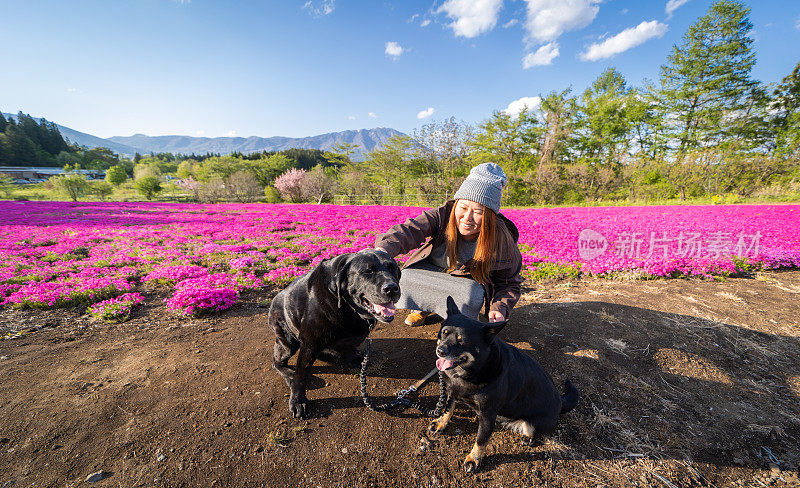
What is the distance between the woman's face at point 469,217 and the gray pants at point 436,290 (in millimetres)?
592

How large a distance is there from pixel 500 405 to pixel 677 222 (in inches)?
586

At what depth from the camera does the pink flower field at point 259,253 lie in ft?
17.3

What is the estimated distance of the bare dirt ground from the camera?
6.89 ft

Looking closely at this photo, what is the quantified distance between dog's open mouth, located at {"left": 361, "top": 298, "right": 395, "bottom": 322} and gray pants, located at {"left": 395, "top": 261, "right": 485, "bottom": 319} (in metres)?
1.03

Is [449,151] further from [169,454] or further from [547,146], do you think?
[169,454]

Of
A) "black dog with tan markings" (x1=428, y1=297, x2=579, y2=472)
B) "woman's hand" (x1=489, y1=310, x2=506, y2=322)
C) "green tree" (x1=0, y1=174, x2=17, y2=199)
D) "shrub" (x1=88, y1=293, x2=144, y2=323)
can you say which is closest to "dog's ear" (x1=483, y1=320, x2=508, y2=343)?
"black dog with tan markings" (x1=428, y1=297, x2=579, y2=472)

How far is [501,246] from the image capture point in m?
3.19

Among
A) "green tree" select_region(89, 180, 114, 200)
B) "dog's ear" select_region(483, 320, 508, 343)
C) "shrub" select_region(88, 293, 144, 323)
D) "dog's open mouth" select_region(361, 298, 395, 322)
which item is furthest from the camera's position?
"green tree" select_region(89, 180, 114, 200)

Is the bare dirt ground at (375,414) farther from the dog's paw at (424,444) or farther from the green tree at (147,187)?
the green tree at (147,187)

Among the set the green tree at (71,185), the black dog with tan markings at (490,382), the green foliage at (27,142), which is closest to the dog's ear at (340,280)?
the black dog with tan markings at (490,382)

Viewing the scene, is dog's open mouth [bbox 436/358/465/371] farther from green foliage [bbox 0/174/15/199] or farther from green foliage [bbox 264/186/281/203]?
green foliage [bbox 0/174/15/199]

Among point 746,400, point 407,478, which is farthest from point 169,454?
point 746,400

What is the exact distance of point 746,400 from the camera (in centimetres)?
282

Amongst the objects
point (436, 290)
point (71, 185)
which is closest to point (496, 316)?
point (436, 290)
